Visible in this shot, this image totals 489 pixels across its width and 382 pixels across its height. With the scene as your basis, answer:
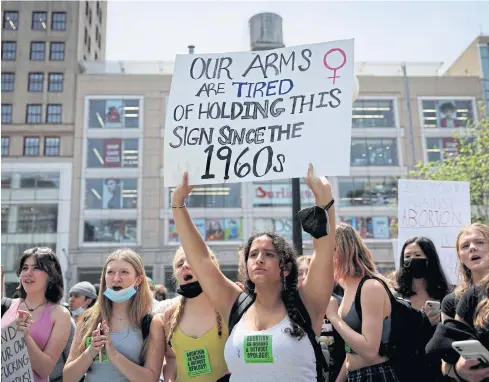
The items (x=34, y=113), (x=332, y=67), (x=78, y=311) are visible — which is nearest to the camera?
(x=332, y=67)

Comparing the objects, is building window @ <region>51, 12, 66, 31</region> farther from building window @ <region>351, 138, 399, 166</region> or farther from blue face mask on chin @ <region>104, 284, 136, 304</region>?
blue face mask on chin @ <region>104, 284, 136, 304</region>

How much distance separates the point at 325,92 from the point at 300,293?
1286 mm

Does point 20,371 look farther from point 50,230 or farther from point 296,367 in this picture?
point 50,230

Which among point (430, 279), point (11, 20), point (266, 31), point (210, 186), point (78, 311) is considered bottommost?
point (78, 311)

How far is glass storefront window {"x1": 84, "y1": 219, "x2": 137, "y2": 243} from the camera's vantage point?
104 feet

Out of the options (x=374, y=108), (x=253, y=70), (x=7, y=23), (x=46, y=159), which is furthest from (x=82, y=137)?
(x=253, y=70)

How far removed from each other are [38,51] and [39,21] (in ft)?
8.53

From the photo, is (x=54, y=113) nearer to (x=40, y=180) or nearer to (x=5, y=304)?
(x=40, y=180)

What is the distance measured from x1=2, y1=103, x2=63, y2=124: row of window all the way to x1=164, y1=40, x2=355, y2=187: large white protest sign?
33.3 m

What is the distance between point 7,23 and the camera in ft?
121

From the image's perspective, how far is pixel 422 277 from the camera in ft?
13.6

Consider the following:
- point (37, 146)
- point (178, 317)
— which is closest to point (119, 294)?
point (178, 317)

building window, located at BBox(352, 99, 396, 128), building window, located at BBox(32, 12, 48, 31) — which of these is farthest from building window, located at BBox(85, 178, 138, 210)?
building window, located at BBox(352, 99, 396, 128)

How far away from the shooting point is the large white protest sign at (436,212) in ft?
20.4
